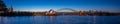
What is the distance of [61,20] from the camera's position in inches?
86.8

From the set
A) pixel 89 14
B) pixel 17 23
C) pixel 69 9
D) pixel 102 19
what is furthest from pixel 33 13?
pixel 102 19

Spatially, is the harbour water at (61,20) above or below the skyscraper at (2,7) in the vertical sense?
below

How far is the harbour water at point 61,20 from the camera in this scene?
2174mm

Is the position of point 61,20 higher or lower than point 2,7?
lower

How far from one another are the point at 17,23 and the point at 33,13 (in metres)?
0.31

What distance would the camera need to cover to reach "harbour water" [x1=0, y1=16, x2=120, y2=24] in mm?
2174

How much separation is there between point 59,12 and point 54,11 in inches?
3.5

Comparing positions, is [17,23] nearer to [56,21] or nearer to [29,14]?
[29,14]

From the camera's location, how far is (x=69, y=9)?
2145 mm

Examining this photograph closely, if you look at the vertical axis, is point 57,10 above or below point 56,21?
above

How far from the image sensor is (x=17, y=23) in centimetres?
217

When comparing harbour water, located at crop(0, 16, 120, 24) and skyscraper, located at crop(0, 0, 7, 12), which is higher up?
skyscraper, located at crop(0, 0, 7, 12)

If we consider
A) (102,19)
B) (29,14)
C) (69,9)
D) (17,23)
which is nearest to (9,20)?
(17,23)

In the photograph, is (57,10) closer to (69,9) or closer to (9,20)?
(69,9)
